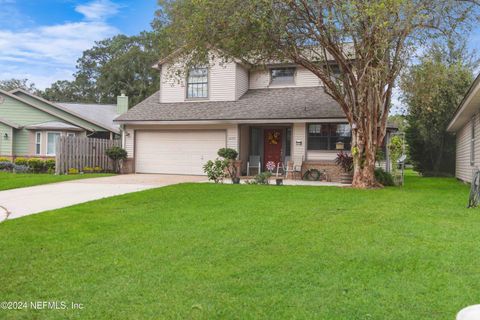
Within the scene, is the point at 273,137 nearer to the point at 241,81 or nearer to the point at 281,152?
the point at 281,152

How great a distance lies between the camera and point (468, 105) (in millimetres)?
13141

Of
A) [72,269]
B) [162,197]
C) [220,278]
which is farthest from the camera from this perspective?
[162,197]

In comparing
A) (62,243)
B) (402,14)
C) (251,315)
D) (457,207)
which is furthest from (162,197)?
(402,14)

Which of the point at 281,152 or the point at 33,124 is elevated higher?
the point at 33,124

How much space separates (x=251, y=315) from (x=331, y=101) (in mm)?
15556

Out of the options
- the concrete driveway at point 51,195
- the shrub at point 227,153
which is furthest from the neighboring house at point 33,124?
the shrub at point 227,153

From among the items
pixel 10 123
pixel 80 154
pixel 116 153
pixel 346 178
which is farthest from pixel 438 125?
pixel 10 123

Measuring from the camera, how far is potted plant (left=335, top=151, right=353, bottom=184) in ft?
51.5

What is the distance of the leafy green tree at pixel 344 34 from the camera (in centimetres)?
1117

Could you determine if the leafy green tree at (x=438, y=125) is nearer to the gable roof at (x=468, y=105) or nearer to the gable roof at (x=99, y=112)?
the gable roof at (x=468, y=105)

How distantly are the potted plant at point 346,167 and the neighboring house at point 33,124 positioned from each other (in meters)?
15.0

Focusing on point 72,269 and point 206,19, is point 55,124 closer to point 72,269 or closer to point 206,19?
point 206,19

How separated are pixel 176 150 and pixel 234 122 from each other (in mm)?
3570

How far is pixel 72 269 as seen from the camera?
457 centimetres
